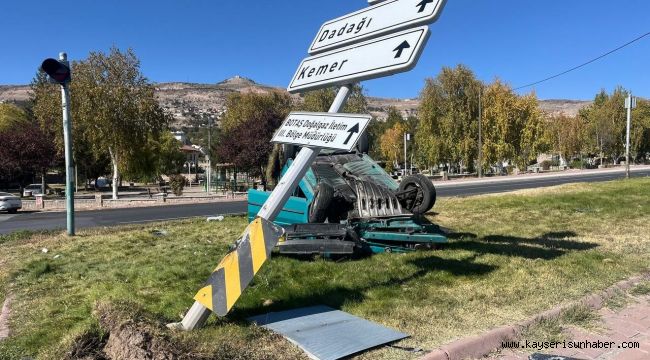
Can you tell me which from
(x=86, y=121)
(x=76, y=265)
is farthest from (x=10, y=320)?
(x=86, y=121)

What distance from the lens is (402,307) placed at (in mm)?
4816

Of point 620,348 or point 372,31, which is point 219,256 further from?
point 620,348

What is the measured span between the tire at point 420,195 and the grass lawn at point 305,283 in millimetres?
809

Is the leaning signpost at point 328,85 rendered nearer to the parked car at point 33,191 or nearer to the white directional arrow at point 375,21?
the white directional arrow at point 375,21

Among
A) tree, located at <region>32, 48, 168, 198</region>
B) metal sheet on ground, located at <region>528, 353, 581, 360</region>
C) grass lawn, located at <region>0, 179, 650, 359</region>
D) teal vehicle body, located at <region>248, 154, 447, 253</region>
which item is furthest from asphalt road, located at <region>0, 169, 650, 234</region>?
metal sheet on ground, located at <region>528, 353, 581, 360</region>

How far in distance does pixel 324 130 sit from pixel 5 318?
366 centimetres

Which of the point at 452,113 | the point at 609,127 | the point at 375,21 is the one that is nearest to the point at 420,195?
the point at 375,21

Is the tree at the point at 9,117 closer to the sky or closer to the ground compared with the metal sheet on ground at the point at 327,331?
closer to the sky

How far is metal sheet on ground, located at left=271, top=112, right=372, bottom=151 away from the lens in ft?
14.3

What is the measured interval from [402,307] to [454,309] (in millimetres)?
511

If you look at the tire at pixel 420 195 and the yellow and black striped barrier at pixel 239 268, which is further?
the tire at pixel 420 195

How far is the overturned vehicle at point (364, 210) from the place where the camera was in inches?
267

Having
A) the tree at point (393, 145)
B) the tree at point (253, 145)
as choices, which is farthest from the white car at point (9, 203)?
the tree at point (393, 145)

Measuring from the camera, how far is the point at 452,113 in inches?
1943
